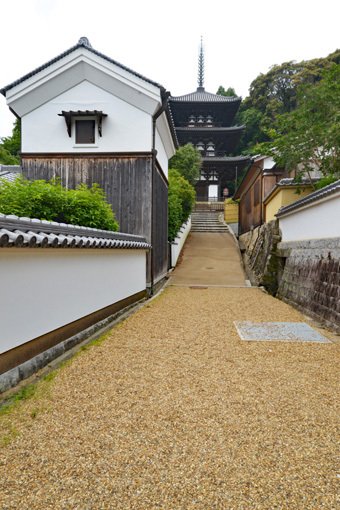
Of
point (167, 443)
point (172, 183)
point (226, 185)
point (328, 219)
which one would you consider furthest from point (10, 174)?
point (226, 185)

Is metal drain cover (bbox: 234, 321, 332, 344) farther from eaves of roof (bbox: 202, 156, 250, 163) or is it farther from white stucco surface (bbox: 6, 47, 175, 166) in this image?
eaves of roof (bbox: 202, 156, 250, 163)

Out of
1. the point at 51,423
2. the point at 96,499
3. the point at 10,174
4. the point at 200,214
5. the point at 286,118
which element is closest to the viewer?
the point at 96,499

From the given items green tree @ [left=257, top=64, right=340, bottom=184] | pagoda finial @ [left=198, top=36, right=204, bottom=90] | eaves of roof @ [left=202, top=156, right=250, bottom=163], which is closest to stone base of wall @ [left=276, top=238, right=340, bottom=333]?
green tree @ [left=257, top=64, right=340, bottom=184]

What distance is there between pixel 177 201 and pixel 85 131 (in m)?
7.29

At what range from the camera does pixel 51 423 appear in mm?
2293

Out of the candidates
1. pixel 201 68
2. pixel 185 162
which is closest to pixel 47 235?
pixel 185 162

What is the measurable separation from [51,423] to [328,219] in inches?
226

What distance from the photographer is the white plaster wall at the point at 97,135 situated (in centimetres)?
772

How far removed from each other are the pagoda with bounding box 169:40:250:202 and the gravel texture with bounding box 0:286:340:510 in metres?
30.1

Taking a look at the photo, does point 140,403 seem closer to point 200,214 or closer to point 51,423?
point 51,423

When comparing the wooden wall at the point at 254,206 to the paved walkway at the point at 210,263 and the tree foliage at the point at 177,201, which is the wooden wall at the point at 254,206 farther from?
the tree foliage at the point at 177,201

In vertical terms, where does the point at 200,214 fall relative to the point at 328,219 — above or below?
above

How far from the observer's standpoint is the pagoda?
3177cm

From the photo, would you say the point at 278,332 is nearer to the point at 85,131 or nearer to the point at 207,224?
the point at 85,131
